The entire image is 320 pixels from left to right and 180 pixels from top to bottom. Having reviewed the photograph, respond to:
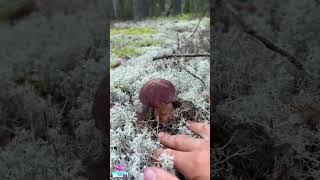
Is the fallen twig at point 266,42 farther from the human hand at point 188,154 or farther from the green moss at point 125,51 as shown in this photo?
the human hand at point 188,154

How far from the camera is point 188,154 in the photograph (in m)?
1.89

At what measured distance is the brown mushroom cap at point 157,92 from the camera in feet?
6.38

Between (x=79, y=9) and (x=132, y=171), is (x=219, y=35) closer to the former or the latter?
(x=79, y=9)

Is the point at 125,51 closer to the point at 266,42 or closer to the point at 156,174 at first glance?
the point at 156,174

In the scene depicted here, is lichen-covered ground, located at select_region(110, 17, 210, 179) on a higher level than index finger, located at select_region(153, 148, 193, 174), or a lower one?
higher

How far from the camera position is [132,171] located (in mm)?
1860

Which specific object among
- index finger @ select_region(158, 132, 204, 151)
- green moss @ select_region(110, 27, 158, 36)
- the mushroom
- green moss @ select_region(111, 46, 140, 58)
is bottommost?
index finger @ select_region(158, 132, 204, 151)

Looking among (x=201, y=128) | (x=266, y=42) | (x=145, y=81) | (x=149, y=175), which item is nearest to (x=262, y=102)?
(x=266, y=42)

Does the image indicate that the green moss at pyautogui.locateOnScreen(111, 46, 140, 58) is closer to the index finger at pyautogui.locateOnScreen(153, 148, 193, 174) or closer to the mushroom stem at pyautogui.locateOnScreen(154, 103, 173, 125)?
the mushroom stem at pyautogui.locateOnScreen(154, 103, 173, 125)

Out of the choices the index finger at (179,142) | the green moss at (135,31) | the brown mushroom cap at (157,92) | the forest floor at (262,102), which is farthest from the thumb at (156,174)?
the green moss at (135,31)

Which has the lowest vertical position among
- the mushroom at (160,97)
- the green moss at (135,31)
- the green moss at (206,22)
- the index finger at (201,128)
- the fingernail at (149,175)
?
the fingernail at (149,175)

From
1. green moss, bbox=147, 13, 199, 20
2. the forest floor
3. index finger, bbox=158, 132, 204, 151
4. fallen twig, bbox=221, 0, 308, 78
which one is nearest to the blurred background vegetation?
green moss, bbox=147, 13, 199, 20

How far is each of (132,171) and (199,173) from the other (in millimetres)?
244

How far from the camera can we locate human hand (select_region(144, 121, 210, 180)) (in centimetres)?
185
